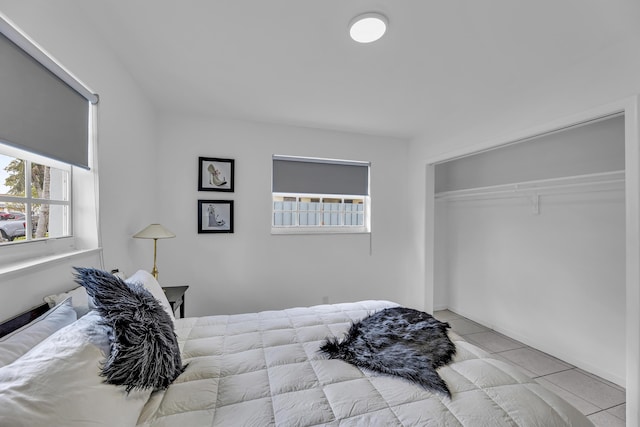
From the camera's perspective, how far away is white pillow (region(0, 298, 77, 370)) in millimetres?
920

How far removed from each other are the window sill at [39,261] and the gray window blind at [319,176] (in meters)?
2.12

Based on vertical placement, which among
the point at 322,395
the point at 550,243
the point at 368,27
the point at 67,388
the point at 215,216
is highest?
the point at 368,27

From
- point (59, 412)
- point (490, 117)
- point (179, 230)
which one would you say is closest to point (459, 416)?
point (59, 412)

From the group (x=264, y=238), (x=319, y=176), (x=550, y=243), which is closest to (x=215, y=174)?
(x=264, y=238)

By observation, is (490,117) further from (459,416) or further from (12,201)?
(12,201)

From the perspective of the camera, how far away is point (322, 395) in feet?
3.92

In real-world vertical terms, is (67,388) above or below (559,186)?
below

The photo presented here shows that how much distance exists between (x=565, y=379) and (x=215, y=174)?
3878 mm

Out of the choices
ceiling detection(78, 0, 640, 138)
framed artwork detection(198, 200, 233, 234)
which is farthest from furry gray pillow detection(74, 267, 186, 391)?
framed artwork detection(198, 200, 233, 234)

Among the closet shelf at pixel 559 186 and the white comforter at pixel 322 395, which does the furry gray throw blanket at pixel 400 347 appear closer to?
the white comforter at pixel 322 395

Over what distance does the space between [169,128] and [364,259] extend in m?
2.80

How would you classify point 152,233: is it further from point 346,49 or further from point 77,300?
point 346,49

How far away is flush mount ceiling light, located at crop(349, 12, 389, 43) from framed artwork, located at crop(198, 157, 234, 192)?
203 centimetres

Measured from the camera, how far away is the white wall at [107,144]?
4.16ft
